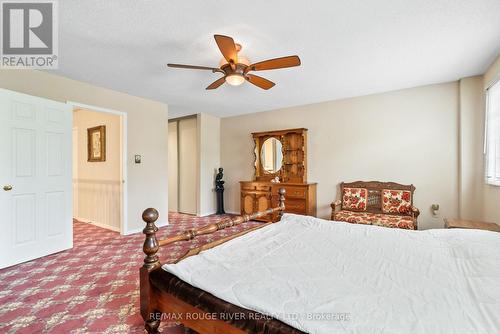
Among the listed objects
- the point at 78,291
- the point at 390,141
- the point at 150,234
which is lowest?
the point at 78,291

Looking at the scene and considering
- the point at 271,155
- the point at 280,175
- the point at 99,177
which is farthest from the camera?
the point at 271,155

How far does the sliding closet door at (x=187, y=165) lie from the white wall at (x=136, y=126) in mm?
1019

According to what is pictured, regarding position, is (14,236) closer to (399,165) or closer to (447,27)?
(447,27)

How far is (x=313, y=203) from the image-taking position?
444 cm

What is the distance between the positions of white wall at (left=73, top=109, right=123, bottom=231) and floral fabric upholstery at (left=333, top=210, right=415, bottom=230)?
3709mm

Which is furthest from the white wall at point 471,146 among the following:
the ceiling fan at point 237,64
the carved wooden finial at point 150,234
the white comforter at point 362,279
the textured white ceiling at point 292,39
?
the carved wooden finial at point 150,234

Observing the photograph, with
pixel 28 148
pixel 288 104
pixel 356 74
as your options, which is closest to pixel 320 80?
pixel 356 74

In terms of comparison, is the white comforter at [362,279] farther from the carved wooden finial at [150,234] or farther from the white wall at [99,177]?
the white wall at [99,177]

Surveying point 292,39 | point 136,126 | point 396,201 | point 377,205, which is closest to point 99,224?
point 136,126

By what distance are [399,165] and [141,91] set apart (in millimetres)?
4350

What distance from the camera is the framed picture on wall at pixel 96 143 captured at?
14.0 ft

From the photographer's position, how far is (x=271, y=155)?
5.05 meters

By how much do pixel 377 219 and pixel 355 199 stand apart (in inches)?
23.5

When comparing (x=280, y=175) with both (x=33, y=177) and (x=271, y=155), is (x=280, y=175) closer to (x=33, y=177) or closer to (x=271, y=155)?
(x=271, y=155)
